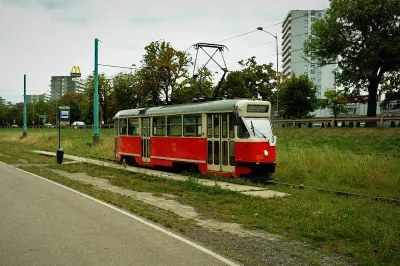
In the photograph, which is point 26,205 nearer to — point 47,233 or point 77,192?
point 77,192

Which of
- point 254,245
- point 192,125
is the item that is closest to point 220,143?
point 192,125

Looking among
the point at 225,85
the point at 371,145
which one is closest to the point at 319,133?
the point at 371,145

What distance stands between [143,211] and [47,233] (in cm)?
268

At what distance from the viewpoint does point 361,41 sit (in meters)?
41.5

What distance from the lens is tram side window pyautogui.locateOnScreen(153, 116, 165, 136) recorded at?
20.7 meters

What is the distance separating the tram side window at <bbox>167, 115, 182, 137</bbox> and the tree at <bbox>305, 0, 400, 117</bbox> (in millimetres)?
24788

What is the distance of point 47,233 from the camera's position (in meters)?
7.69

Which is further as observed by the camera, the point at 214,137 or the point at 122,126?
the point at 122,126

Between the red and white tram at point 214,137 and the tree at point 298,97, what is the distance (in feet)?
140

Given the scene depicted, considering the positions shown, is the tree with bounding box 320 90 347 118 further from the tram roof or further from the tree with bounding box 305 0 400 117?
the tram roof

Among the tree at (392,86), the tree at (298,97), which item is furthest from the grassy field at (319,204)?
the tree at (298,97)

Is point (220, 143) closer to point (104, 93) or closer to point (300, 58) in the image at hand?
point (104, 93)

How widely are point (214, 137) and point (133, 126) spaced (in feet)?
24.2

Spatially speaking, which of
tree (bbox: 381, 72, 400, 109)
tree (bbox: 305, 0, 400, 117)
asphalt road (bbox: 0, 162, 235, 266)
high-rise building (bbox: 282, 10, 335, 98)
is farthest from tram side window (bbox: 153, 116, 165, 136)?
high-rise building (bbox: 282, 10, 335, 98)
